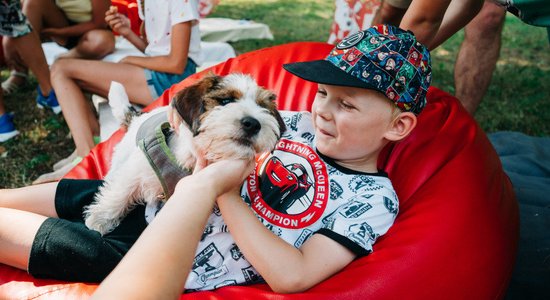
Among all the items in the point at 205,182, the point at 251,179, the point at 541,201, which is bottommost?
the point at 541,201

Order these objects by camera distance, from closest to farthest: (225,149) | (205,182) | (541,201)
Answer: (205,182) → (225,149) → (541,201)

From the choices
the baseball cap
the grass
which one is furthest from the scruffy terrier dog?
the grass

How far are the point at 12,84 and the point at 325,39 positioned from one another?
5.55 metres

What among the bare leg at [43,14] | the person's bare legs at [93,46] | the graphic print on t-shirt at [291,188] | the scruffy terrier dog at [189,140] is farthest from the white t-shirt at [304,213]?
the bare leg at [43,14]

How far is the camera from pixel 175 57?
4055mm

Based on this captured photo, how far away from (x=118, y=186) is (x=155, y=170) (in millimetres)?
314

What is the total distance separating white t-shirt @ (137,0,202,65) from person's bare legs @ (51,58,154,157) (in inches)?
13.7

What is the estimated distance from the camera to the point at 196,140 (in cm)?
196

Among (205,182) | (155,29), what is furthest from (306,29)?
(205,182)

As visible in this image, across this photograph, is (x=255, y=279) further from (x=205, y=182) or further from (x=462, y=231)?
(x=462, y=231)

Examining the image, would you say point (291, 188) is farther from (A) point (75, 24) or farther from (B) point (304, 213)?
(A) point (75, 24)

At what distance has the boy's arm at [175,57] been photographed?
396 cm

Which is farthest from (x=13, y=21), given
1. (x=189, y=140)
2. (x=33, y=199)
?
(x=189, y=140)

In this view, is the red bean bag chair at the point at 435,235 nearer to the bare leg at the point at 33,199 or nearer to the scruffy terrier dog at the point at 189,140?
the bare leg at the point at 33,199
